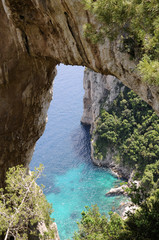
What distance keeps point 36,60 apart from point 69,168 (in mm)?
29250

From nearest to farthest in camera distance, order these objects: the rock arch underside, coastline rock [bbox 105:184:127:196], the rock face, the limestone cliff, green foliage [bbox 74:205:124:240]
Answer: the rock arch underside < green foliage [bbox 74:205:124:240] < coastline rock [bbox 105:184:127:196] < the limestone cliff < the rock face

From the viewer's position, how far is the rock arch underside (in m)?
7.59

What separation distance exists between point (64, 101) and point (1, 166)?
42823 millimetres

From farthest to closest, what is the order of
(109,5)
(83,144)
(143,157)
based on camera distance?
(83,144) → (143,157) → (109,5)

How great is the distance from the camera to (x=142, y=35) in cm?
632

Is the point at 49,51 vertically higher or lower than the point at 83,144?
higher

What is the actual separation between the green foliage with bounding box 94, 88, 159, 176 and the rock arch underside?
23095 mm

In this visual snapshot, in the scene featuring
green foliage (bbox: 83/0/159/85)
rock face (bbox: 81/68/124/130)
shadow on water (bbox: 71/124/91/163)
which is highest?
green foliage (bbox: 83/0/159/85)

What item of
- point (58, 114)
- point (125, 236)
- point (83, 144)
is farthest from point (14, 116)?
point (58, 114)

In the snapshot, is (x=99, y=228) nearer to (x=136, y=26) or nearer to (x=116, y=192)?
(x=136, y=26)

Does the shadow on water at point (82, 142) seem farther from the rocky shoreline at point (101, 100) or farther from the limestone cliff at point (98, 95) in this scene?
the limestone cliff at point (98, 95)

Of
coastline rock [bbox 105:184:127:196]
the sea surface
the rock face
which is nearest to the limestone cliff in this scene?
the rock face

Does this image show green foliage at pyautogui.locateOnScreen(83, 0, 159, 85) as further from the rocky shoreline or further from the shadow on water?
the shadow on water

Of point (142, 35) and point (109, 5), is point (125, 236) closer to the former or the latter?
point (142, 35)
